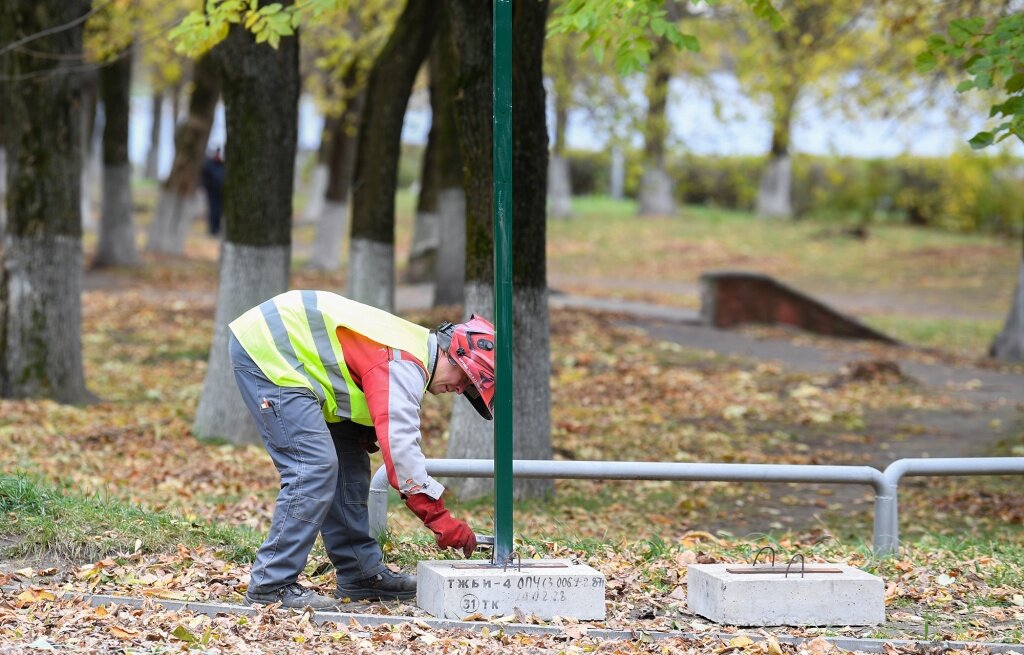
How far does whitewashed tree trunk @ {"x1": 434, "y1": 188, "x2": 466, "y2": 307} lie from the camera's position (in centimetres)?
1480

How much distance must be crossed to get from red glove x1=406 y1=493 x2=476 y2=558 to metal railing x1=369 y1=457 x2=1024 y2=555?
90cm

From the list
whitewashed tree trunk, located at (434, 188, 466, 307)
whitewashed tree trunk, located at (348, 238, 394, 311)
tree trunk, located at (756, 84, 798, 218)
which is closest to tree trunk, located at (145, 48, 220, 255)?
whitewashed tree trunk, located at (434, 188, 466, 307)

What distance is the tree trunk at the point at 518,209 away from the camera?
7941mm

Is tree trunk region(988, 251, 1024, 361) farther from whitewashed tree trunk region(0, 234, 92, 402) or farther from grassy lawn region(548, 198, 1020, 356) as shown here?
whitewashed tree trunk region(0, 234, 92, 402)

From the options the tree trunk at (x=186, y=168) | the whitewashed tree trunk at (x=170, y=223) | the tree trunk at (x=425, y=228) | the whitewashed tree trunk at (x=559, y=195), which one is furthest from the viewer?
the whitewashed tree trunk at (x=559, y=195)

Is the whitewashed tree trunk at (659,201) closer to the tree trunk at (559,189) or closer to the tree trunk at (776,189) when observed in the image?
the tree trunk at (559,189)

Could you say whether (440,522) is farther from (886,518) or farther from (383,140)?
(383,140)

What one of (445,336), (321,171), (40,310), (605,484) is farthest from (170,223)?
(445,336)

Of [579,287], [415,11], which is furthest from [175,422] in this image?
[579,287]

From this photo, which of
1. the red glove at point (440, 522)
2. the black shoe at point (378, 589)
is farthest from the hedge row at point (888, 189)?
the red glove at point (440, 522)

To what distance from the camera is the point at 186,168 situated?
22.7m

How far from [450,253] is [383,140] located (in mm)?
4024

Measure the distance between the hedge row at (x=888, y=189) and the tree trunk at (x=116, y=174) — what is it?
1321 cm

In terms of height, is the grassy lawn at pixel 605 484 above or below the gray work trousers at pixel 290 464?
below
